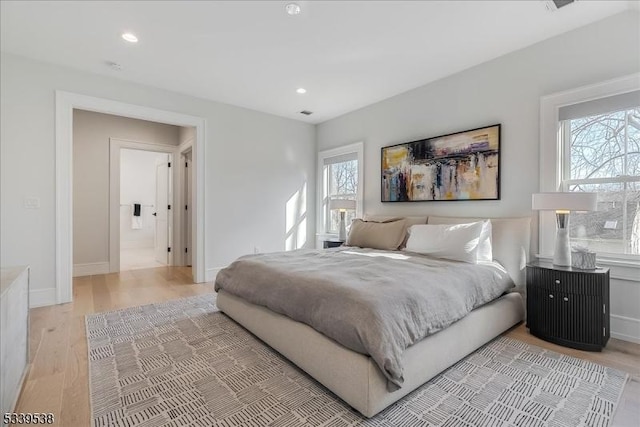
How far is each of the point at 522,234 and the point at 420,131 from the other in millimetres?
1778

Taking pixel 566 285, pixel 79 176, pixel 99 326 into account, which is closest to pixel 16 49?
pixel 79 176

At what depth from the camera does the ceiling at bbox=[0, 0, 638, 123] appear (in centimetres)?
237

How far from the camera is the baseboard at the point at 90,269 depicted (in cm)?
472

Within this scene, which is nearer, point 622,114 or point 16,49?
point 622,114

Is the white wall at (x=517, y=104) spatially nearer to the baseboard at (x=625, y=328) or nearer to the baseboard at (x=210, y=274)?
the baseboard at (x=625, y=328)

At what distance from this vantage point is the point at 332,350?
1.66m

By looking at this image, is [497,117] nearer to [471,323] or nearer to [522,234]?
[522,234]

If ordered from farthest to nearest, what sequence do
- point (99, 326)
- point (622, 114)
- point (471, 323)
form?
point (99, 326)
point (622, 114)
point (471, 323)

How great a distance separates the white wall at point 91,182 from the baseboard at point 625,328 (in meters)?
6.45

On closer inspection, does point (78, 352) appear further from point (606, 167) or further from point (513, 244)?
point (606, 167)

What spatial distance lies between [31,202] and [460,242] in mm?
4452

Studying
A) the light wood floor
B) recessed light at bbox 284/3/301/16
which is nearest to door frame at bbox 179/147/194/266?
the light wood floor

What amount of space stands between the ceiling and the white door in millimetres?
2435

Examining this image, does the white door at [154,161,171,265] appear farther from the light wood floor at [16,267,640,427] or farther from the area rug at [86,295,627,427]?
the area rug at [86,295,627,427]
